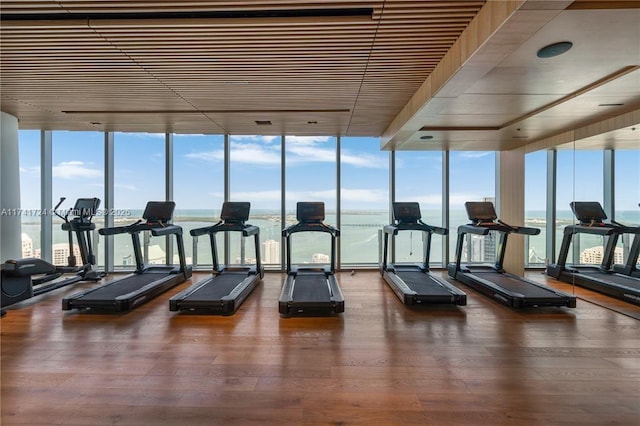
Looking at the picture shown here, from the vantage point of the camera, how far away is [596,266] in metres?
5.78

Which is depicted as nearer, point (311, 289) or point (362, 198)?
point (311, 289)

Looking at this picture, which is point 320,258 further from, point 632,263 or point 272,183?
point 632,263

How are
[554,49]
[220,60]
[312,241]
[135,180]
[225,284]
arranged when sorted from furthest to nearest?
[312,241]
[135,180]
[225,284]
[220,60]
[554,49]

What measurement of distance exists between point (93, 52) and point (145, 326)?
3.07m

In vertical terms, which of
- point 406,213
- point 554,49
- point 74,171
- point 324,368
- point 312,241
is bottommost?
point 324,368

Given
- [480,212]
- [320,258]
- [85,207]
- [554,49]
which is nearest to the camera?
[554,49]

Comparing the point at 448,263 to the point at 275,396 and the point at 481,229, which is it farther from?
the point at 275,396

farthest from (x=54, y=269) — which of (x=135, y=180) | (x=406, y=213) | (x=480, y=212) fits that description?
(x=480, y=212)

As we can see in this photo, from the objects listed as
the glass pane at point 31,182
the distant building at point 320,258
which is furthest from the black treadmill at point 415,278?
the glass pane at point 31,182

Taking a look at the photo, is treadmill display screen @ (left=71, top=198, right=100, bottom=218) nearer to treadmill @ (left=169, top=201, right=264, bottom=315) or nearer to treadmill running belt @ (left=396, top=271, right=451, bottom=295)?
treadmill @ (left=169, top=201, right=264, bottom=315)

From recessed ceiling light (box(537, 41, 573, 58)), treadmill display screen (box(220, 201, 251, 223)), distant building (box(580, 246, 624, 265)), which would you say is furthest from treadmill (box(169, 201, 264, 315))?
distant building (box(580, 246, 624, 265))

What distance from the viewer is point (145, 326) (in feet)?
12.2

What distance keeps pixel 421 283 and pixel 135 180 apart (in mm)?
6292

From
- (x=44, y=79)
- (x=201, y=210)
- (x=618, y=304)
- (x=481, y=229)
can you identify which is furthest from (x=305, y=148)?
(x=618, y=304)
